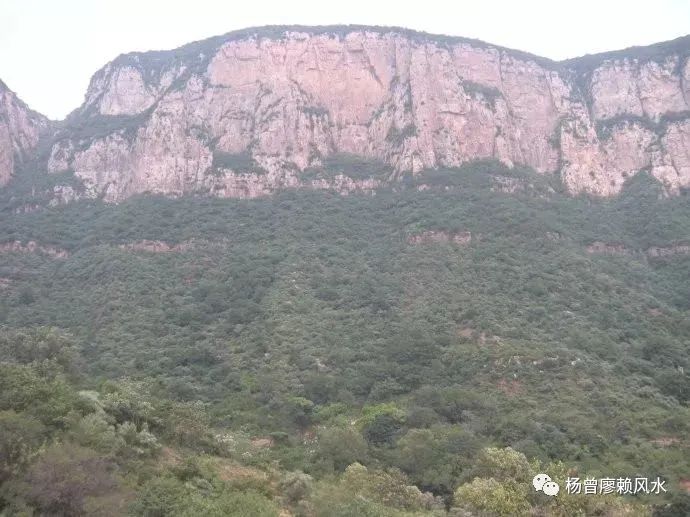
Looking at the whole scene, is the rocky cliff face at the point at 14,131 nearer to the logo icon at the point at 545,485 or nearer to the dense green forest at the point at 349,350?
the dense green forest at the point at 349,350

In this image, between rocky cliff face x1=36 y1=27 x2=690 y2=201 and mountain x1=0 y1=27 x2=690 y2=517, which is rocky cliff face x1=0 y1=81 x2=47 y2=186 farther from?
rocky cliff face x1=36 y1=27 x2=690 y2=201

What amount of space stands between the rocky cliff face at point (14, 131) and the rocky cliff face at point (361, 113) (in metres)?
4.99

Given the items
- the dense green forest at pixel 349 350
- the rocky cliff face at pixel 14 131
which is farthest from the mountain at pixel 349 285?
the rocky cliff face at pixel 14 131

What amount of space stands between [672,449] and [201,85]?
62.3 m

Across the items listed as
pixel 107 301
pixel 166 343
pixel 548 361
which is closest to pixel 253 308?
pixel 166 343

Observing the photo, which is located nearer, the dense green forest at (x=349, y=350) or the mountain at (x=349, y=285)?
the dense green forest at (x=349, y=350)

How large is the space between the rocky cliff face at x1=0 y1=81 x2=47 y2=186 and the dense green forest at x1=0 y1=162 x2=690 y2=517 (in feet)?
16.5

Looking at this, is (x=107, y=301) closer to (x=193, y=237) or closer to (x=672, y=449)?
(x=193, y=237)

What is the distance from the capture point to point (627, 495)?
2388 centimetres

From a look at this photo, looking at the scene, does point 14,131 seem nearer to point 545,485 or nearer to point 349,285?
point 349,285

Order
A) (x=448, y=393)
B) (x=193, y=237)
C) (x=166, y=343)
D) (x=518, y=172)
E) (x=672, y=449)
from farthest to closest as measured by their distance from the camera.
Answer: (x=518, y=172) → (x=193, y=237) → (x=166, y=343) → (x=448, y=393) → (x=672, y=449)

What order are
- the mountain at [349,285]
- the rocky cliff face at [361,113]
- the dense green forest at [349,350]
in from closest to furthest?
the dense green forest at [349,350] < the mountain at [349,285] < the rocky cliff face at [361,113]

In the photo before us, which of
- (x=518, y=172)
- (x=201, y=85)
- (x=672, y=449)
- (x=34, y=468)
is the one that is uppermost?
(x=201, y=85)

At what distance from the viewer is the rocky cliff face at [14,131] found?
2793 inches
